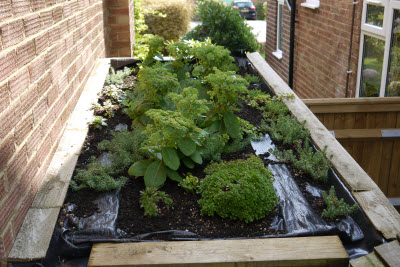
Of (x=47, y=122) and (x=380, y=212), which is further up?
(x=47, y=122)

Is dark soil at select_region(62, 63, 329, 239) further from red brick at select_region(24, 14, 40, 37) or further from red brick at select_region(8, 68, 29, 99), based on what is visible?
red brick at select_region(24, 14, 40, 37)

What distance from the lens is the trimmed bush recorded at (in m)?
13.6

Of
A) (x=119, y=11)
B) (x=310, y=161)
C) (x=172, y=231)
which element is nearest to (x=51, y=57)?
(x=172, y=231)

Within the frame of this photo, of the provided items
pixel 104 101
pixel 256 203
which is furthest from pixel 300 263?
pixel 104 101

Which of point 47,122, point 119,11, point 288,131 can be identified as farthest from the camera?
point 119,11

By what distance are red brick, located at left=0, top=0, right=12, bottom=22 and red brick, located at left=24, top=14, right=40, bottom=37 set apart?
0.31m


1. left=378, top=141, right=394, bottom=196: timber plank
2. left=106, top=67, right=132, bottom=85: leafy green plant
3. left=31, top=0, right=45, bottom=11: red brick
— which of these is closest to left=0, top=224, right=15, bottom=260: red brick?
left=31, top=0, right=45, bottom=11: red brick

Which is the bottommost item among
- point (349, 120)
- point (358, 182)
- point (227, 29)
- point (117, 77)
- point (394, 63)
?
point (349, 120)

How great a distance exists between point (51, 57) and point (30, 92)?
72cm

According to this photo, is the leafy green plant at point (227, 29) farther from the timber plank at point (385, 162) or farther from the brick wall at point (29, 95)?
the brick wall at point (29, 95)

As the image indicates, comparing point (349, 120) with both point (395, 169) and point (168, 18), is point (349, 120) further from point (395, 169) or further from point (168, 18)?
point (168, 18)

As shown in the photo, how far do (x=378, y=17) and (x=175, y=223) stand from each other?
4155mm

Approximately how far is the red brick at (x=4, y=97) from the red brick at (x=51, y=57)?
955 mm

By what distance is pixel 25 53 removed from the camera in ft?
8.64
